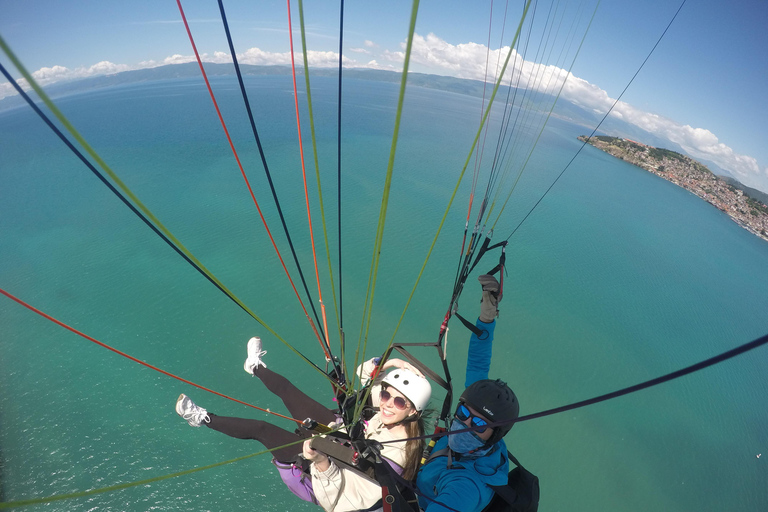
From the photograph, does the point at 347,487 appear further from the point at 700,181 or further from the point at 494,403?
the point at 700,181

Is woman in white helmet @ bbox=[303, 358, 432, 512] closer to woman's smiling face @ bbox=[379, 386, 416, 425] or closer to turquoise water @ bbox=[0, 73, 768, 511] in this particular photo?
woman's smiling face @ bbox=[379, 386, 416, 425]

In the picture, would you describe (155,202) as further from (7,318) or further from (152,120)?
(152,120)

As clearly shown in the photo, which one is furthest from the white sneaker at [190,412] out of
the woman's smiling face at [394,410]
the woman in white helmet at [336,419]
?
the woman's smiling face at [394,410]

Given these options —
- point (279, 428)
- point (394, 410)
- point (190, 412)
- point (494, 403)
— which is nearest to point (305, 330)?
point (190, 412)

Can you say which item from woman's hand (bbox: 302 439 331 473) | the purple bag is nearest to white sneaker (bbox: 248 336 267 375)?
the purple bag

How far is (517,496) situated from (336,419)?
1.40 metres

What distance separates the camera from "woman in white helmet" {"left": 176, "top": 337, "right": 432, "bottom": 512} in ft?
6.89

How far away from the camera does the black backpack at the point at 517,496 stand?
5.76 ft

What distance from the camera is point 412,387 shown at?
2340 millimetres

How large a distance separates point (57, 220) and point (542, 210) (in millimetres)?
15918

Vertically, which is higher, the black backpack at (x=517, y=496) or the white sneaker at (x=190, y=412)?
the black backpack at (x=517, y=496)

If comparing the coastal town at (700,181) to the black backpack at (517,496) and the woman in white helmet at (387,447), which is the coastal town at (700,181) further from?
the black backpack at (517,496)

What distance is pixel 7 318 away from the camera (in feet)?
18.9

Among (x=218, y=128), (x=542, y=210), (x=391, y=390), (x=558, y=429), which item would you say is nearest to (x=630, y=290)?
(x=542, y=210)
